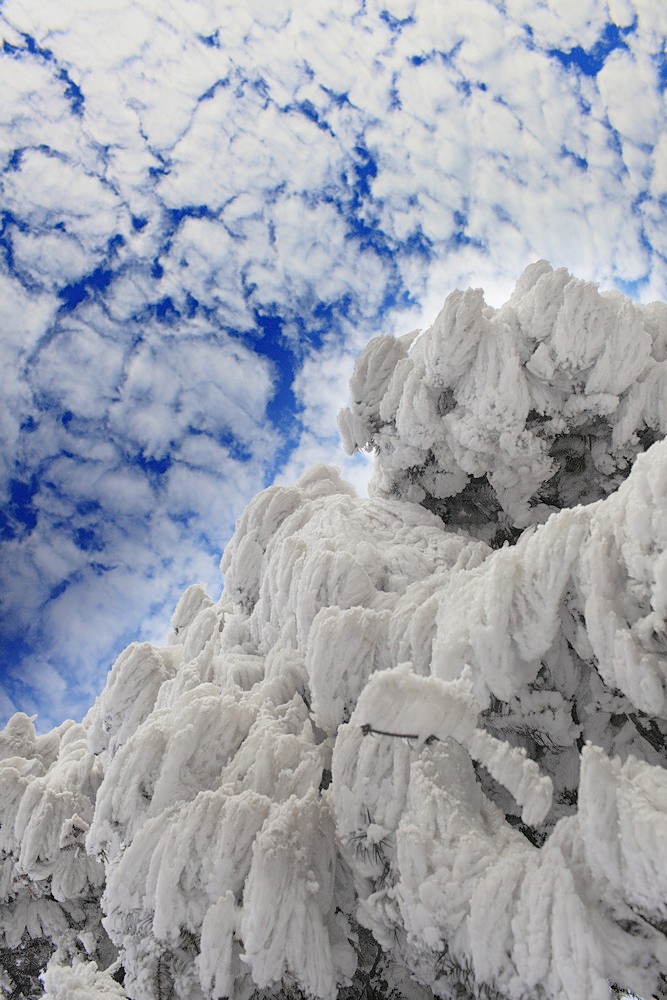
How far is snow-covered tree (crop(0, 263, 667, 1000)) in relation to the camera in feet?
11.7

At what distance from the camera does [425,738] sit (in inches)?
165

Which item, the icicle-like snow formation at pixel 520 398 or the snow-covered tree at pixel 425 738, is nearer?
the snow-covered tree at pixel 425 738

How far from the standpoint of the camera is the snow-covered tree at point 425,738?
358 cm

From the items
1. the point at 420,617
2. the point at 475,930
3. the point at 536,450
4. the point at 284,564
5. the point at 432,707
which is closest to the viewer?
the point at 475,930

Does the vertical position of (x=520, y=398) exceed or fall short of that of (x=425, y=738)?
it exceeds it

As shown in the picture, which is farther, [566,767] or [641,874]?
[566,767]

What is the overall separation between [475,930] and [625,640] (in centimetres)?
196

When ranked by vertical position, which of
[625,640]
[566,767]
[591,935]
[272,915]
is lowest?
[272,915]

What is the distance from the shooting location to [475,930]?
356 centimetres

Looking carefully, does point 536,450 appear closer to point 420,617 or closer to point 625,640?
point 420,617

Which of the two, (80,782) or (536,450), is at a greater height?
(536,450)

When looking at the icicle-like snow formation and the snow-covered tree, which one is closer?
the snow-covered tree

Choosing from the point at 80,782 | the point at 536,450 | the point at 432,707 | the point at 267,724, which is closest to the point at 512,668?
the point at 432,707

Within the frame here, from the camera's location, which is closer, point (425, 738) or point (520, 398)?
point (425, 738)
